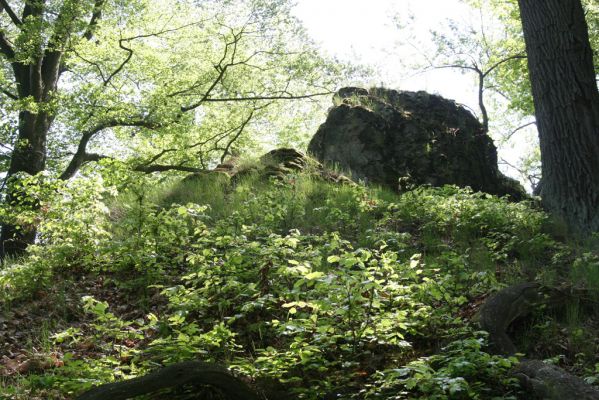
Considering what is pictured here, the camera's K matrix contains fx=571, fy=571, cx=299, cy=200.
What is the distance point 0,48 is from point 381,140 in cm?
1058

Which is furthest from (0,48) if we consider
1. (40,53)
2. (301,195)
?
(301,195)

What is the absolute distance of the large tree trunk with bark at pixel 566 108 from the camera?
25.8 feet

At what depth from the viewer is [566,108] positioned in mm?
8094

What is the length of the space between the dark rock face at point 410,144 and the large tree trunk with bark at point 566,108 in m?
3.24

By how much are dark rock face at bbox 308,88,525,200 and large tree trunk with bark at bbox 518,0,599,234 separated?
3236 millimetres

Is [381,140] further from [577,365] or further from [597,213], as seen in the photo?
[577,365]

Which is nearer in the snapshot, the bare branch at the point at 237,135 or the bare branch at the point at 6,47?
the bare branch at the point at 6,47

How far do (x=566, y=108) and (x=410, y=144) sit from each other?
154 inches

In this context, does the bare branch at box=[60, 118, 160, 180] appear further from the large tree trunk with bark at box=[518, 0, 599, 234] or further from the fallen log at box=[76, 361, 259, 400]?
the fallen log at box=[76, 361, 259, 400]

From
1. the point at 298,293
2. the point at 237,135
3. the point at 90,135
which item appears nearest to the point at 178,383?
the point at 298,293

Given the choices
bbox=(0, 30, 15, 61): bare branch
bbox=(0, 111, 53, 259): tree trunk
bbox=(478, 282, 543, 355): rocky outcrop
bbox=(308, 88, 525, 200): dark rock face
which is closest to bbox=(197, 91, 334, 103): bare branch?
bbox=(0, 111, 53, 259): tree trunk

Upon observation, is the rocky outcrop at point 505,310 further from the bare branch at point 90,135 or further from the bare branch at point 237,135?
the bare branch at point 237,135

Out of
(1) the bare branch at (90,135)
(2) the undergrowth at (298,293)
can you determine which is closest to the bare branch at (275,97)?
(1) the bare branch at (90,135)

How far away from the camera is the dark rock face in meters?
11.5
